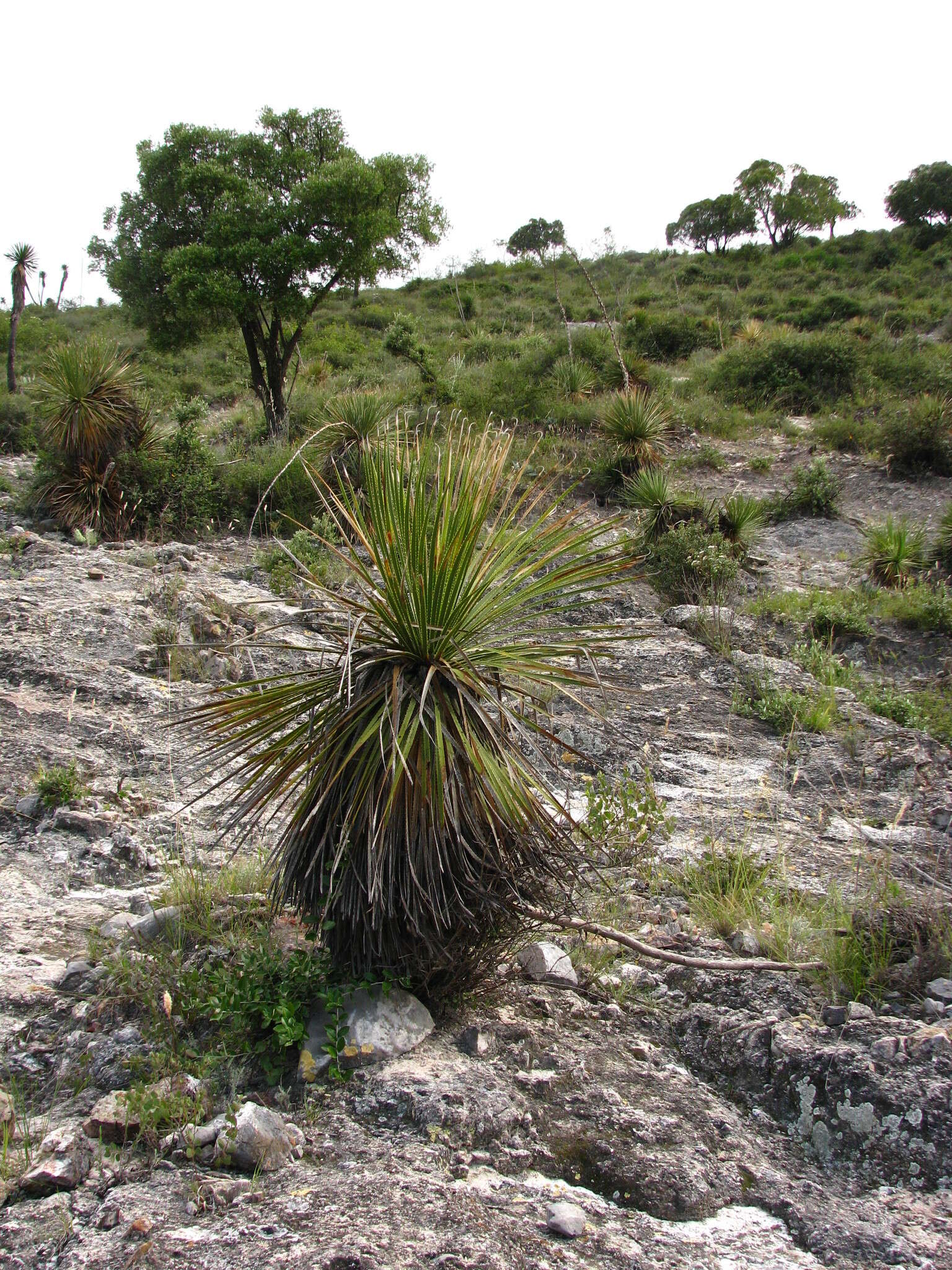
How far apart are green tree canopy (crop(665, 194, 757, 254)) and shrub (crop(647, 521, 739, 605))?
32.1 meters

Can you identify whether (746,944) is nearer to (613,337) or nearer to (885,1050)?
(885,1050)

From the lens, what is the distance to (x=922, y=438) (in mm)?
11781

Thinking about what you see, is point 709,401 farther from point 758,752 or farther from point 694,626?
point 758,752

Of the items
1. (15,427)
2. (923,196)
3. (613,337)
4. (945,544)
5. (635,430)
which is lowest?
(945,544)

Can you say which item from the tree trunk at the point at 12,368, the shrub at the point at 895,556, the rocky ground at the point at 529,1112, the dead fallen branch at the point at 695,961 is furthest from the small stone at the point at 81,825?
the tree trunk at the point at 12,368

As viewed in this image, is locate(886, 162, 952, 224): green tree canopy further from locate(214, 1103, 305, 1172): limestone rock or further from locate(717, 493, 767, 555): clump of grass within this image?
locate(214, 1103, 305, 1172): limestone rock

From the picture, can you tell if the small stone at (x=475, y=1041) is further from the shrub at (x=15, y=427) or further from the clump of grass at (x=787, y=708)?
the shrub at (x=15, y=427)

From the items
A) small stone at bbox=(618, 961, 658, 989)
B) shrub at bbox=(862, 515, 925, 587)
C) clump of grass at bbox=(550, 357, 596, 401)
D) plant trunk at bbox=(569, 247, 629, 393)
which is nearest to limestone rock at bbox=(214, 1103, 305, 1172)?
small stone at bbox=(618, 961, 658, 989)

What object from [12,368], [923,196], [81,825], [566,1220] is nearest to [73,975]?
[81,825]

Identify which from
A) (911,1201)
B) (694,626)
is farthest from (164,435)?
(911,1201)

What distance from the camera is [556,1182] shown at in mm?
2377

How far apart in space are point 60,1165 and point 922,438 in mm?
13089

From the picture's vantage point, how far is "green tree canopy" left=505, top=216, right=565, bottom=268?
39750 mm

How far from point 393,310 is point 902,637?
24511mm
